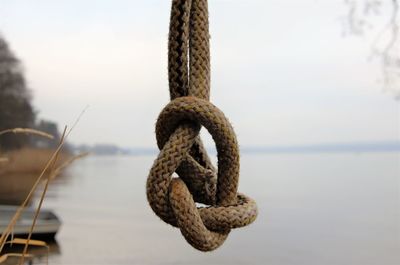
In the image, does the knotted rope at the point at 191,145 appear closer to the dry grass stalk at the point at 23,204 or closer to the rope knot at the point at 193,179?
the rope knot at the point at 193,179

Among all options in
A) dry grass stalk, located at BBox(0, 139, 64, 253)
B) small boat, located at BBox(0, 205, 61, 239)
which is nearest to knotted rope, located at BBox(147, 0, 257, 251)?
dry grass stalk, located at BBox(0, 139, 64, 253)

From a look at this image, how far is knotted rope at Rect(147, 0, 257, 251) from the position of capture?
1.70 feet

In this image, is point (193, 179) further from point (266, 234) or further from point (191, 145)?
point (266, 234)

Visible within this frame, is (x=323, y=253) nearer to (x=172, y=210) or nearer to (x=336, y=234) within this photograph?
(x=336, y=234)

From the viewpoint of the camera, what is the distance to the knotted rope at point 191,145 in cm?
52

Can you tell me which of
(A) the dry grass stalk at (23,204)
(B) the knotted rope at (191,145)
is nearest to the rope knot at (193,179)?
(B) the knotted rope at (191,145)

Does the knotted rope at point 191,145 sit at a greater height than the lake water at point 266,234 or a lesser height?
greater

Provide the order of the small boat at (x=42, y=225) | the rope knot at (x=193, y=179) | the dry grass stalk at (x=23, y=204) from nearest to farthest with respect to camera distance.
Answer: the rope knot at (x=193, y=179), the dry grass stalk at (x=23, y=204), the small boat at (x=42, y=225)

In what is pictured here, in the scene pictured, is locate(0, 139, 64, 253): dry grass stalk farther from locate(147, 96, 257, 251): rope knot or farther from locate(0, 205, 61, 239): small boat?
locate(0, 205, 61, 239): small boat

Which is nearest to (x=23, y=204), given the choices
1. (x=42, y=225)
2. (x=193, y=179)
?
(x=193, y=179)

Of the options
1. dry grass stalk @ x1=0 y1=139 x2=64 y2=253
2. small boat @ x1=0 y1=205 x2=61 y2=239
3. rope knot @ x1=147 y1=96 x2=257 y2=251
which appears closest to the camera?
rope knot @ x1=147 y1=96 x2=257 y2=251

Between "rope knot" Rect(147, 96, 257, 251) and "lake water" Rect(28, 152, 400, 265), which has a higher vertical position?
"rope knot" Rect(147, 96, 257, 251)

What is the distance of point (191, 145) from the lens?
527 millimetres

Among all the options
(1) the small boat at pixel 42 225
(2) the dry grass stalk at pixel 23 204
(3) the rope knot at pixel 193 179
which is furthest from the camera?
(1) the small boat at pixel 42 225
